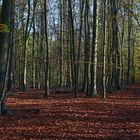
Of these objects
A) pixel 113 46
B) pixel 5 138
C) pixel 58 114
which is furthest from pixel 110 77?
pixel 5 138

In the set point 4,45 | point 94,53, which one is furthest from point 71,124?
point 94,53

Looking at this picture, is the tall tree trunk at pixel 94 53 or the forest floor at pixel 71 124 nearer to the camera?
the forest floor at pixel 71 124

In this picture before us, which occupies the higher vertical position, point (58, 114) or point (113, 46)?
point (113, 46)

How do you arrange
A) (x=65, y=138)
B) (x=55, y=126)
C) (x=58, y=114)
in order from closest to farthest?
(x=65, y=138)
(x=55, y=126)
(x=58, y=114)

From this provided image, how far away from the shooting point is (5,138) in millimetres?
11125

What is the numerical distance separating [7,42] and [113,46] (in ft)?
67.9

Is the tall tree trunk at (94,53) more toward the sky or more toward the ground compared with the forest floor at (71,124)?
more toward the sky

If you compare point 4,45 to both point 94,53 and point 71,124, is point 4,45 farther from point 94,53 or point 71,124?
point 94,53

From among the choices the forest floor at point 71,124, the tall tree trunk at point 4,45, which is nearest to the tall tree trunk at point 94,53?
the forest floor at point 71,124

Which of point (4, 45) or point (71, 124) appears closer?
point (71, 124)

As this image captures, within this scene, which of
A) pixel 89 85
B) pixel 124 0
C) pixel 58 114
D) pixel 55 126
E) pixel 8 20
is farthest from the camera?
pixel 89 85

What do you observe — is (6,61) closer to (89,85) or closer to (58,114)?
(58,114)

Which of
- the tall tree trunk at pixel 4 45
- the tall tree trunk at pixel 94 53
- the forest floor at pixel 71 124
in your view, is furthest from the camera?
the tall tree trunk at pixel 94 53

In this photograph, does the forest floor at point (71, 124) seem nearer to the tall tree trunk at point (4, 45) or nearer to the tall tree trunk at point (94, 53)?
the tall tree trunk at point (4, 45)
